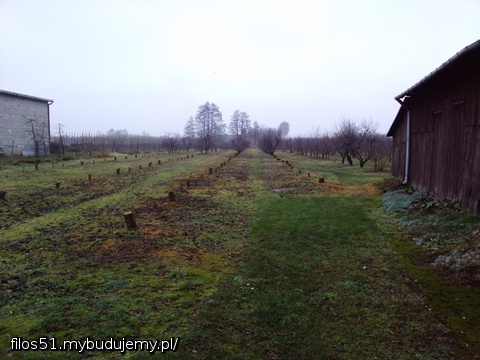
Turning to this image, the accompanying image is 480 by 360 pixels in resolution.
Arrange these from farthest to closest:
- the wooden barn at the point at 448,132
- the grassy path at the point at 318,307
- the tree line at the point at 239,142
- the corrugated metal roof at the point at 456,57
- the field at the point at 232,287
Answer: the tree line at the point at 239,142 < the wooden barn at the point at 448,132 < the corrugated metal roof at the point at 456,57 < the field at the point at 232,287 < the grassy path at the point at 318,307

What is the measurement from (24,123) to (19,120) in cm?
68

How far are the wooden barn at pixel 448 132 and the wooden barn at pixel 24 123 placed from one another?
3254 centimetres

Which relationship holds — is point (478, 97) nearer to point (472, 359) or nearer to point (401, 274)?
point (401, 274)

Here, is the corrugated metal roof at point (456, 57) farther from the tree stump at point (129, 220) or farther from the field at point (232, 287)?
the tree stump at point (129, 220)

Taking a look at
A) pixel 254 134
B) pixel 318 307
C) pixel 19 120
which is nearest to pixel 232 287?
pixel 318 307

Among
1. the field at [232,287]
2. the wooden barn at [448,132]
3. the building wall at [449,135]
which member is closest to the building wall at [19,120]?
the field at [232,287]

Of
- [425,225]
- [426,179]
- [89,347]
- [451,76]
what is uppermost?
[451,76]

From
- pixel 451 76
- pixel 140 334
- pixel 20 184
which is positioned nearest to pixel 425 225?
pixel 451 76

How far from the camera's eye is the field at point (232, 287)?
11.2ft

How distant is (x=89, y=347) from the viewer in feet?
11.0

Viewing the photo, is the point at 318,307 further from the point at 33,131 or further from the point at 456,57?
the point at 33,131

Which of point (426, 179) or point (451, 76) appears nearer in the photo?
point (451, 76)

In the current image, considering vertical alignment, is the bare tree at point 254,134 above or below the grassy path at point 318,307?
above

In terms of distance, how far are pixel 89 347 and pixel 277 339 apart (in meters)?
1.99
